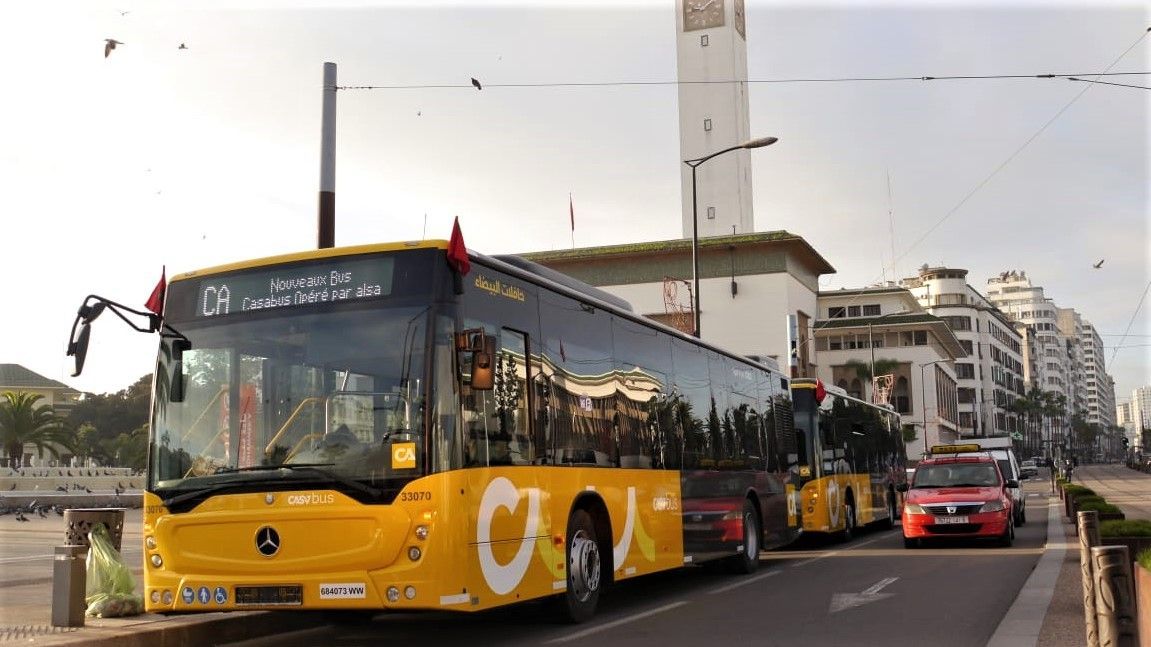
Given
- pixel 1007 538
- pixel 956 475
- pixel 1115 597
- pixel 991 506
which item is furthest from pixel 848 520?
pixel 1115 597

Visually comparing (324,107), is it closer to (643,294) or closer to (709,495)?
(709,495)

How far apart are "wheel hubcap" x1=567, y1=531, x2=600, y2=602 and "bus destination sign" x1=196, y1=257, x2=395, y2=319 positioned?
356cm

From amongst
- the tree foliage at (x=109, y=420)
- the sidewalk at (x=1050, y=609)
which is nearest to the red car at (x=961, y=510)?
the sidewalk at (x=1050, y=609)

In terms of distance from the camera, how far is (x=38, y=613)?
37.8 ft

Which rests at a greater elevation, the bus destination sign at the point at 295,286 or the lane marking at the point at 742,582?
the bus destination sign at the point at 295,286

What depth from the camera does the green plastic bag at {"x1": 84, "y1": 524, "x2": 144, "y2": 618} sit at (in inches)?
437

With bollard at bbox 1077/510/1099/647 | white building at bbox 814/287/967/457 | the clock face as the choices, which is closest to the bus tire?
bollard at bbox 1077/510/1099/647

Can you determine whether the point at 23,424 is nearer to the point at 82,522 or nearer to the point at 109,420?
the point at 109,420

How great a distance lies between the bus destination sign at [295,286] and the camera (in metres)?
9.91

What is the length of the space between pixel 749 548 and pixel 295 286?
9.97 meters

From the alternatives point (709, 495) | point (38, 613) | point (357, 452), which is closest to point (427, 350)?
point (357, 452)

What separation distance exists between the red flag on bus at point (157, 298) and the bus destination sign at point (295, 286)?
0.46 m

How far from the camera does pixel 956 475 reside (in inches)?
885

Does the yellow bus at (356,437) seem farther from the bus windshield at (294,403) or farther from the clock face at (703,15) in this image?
the clock face at (703,15)
